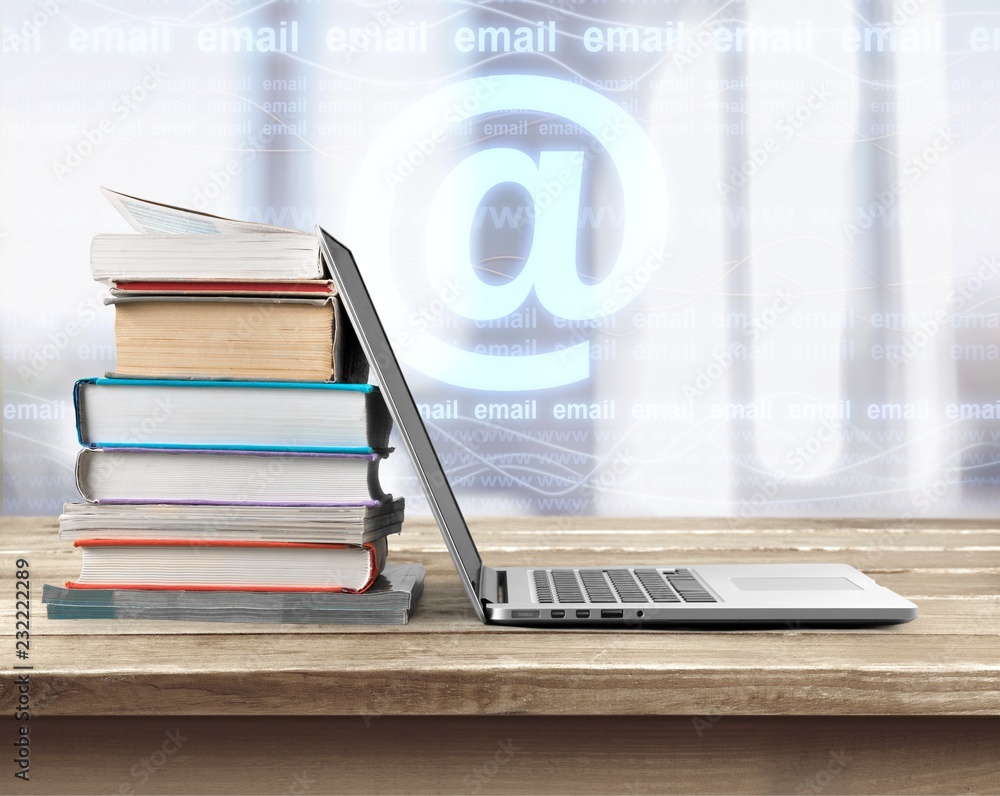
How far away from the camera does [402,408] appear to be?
62 cm

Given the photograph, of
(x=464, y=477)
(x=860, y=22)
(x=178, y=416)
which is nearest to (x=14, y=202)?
(x=464, y=477)

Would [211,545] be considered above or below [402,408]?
below

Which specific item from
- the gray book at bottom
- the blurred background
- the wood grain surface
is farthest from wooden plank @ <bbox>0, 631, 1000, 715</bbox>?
the blurred background

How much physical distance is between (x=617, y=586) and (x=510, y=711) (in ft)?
0.70

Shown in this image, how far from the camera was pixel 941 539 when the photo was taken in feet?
3.54

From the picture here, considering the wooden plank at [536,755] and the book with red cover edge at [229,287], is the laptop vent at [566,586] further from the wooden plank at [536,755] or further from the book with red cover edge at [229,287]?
the book with red cover edge at [229,287]

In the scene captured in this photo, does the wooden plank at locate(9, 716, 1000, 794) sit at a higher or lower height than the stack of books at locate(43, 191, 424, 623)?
lower

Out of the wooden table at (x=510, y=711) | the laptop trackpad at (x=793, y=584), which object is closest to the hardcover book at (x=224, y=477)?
the wooden table at (x=510, y=711)

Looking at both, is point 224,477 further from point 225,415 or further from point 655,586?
point 655,586

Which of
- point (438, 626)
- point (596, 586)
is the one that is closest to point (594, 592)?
point (596, 586)

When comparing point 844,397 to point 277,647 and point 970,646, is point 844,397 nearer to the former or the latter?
point 970,646

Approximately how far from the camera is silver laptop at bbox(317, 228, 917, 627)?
596 mm

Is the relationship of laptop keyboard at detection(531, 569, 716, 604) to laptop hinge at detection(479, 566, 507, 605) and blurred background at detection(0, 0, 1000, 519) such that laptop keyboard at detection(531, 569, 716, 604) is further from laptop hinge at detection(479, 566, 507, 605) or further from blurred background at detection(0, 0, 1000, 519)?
blurred background at detection(0, 0, 1000, 519)

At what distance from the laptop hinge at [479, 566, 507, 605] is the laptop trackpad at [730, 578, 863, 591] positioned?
0.20 metres
